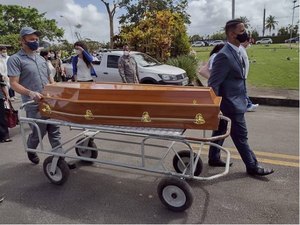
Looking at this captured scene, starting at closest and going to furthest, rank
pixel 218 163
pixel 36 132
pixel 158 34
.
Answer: pixel 36 132 < pixel 218 163 < pixel 158 34

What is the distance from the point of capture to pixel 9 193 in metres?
4.04

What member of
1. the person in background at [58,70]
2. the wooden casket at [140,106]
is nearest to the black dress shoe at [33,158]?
the wooden casket at [140,106]

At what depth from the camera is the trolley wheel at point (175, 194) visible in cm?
343

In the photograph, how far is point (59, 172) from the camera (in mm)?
4156

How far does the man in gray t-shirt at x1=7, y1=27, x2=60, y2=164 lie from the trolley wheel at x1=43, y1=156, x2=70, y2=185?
0.56 metres

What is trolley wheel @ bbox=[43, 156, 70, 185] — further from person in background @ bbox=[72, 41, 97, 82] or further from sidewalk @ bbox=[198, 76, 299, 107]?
sidewalk @ bbox=[198, 76, 299, 107]

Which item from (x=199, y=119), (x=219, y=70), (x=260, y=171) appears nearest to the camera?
(x=199, y=119)

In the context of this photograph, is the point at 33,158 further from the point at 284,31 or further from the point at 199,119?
the point at 284,31

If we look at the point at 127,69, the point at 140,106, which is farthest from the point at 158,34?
the point at 140,106

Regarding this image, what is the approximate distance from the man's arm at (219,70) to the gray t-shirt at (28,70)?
7.64 feet

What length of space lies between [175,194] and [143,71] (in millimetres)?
7914

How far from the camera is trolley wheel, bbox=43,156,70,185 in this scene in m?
Answer: 4.12

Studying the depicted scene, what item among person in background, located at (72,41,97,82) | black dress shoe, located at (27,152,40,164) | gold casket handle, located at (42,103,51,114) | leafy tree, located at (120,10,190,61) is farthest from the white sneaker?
leafy tree, located at (120,10,190,61)

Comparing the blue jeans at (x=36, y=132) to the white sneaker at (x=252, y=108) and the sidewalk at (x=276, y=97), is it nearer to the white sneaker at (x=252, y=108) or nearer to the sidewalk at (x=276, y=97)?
the white sneaker at (x=252, y=108)
